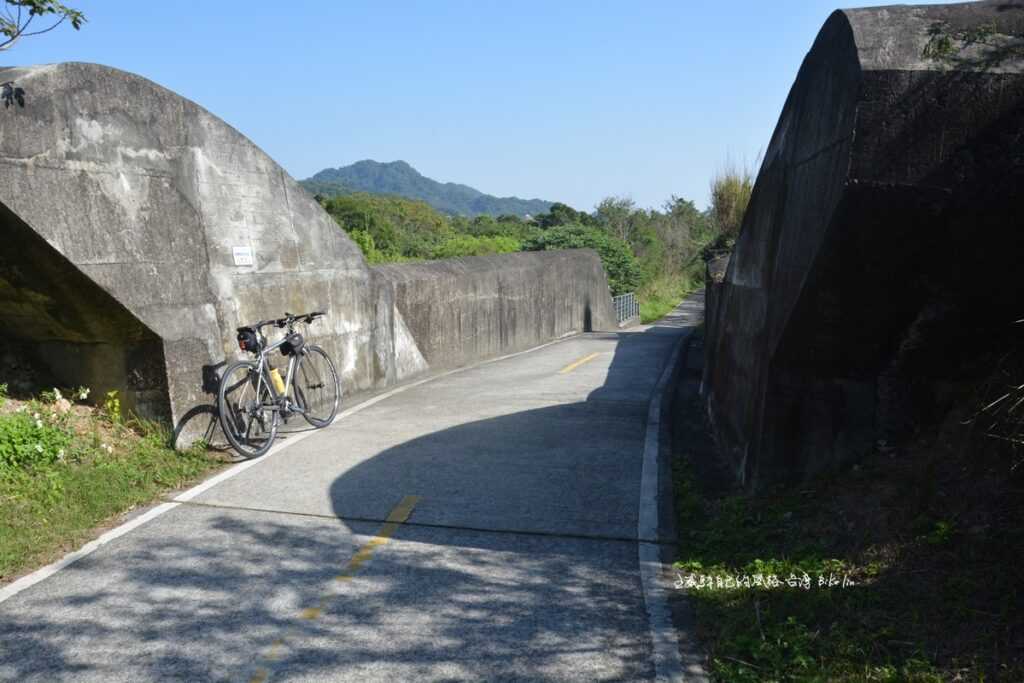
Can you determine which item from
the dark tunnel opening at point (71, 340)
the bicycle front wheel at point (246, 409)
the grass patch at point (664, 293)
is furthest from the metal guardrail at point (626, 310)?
the dark tunnel opening at point (71, 340)

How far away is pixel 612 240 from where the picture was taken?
130ft

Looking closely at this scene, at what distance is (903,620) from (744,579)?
1.01 metres

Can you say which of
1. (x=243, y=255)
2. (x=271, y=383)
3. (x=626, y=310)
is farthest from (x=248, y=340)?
(x=626, y=310)

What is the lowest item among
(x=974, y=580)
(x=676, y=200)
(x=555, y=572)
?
(x=555, y=572)

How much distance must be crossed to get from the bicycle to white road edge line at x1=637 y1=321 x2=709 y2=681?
133 inches

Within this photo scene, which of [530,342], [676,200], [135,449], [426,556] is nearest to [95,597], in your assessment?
[426,556]

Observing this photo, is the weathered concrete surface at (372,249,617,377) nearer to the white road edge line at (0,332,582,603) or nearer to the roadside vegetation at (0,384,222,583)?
the white road edge line at (0,332,582,603)

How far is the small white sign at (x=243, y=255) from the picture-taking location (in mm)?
8375

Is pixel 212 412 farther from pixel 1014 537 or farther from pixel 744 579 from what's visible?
pixel 1014 537

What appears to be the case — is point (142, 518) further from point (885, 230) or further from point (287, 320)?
point (885, 230)

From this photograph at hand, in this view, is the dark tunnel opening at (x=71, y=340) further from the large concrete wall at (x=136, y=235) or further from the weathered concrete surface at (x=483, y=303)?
the weathered concrete surface at (x=483, y=303)

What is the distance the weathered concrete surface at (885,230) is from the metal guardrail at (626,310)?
25.1 metres

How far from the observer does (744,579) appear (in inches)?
191

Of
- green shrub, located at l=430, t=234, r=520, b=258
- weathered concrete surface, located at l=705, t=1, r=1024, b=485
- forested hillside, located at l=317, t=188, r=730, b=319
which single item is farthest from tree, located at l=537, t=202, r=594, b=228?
weathered concrete surface, located at l=705, t=1, r=1024, b=485
